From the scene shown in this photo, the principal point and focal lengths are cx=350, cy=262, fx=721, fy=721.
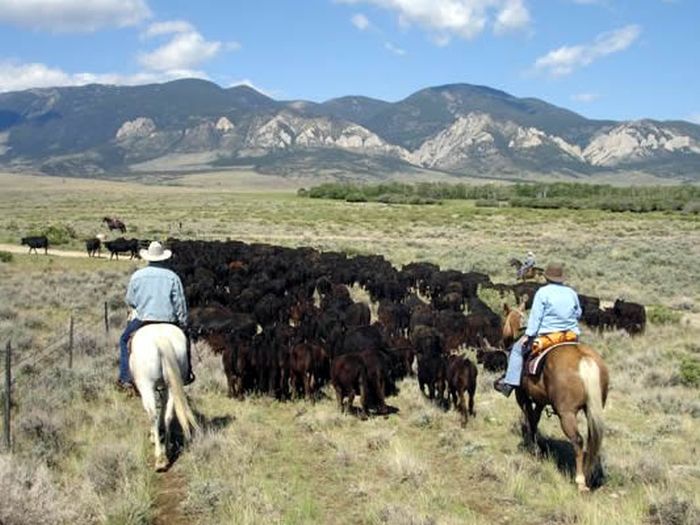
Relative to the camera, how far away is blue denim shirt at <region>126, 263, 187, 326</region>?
27.7ft

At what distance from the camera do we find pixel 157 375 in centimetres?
802

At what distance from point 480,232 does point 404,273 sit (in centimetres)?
3127

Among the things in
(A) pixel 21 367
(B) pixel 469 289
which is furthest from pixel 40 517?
(B) pixel 469 289

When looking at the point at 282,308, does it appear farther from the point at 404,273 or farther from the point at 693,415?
the point at 693,415

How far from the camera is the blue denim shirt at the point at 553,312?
26.6 ft

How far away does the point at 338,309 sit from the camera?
1639 centimetres

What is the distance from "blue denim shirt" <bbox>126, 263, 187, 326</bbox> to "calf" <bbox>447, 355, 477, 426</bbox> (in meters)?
4.04

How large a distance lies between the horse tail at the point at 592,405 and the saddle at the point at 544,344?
0.51 metres

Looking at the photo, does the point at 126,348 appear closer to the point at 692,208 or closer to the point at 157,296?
the point at 157,296

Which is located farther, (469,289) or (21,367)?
(469,289)

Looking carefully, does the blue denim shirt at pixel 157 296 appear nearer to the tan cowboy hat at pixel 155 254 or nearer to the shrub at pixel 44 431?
the tan cowboy hat at pixel 155 254

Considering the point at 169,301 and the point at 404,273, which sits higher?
the point at 169,301

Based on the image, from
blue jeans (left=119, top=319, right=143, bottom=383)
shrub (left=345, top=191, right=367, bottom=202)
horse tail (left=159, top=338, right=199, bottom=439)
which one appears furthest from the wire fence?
shrub (left=345, top=191, right=367, bottom=202)

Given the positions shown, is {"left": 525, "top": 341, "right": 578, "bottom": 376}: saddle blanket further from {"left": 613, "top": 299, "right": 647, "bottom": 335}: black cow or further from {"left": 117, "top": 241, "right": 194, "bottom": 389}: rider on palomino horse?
{"left": 613, "top": 299, "right": 647, "bottom": 335}: black cow
